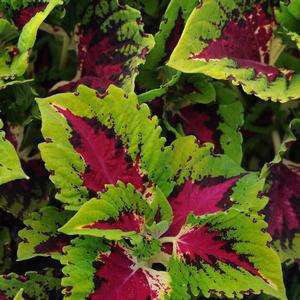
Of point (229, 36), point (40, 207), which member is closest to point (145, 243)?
point (40, 207)

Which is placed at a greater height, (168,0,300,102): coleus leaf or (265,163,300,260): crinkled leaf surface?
(168,0,300,102): coleus leaf

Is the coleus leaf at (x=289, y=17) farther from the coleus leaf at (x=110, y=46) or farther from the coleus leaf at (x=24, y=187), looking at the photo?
the coleus leaf at (x=24, y=187)

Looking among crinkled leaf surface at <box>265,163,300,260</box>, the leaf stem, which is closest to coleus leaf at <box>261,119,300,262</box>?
crinkled leaf surface at <box>265,163,300,260</box>

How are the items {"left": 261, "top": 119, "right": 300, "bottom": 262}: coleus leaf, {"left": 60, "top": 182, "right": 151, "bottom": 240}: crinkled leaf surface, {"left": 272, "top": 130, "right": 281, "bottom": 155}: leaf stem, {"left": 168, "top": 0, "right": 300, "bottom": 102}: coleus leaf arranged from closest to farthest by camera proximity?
{"left": 60, "top": 182, "right": 151, "bottom": 240}: crinkled leaf surface → {"left": 168, "top": 0, "right": 300, "bottom": 102}: coleus leaf → {"left": 261, "top": 119, "right": 300, "bottom": 262}: coleus leaf → {"left": 272, "top": 130, "right": 281, "bottom": 155}: leaf stem

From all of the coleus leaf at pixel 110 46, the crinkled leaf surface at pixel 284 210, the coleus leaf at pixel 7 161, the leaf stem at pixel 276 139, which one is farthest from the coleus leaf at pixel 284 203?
the coleus leaf at pixel 7 161

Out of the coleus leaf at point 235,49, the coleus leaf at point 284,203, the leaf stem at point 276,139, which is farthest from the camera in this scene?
the leaf stem at point 276,139

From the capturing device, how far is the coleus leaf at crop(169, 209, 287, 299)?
78 cm

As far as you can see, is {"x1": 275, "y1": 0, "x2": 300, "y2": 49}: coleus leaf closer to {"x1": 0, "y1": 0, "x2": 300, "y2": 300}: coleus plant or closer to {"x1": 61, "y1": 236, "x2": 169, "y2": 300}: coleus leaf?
{"x1": 0, "y1": 0, "x2": 300, "y2": 300}: coleus plant

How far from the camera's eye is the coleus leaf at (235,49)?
843mm

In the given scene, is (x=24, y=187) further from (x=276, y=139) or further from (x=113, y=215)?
(x=276, y=139)

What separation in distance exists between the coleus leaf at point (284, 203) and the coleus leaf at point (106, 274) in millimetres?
224

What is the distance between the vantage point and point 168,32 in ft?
3.10

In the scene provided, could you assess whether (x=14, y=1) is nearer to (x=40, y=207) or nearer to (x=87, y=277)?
(x=40, y=207)

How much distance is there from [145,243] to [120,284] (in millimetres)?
60
